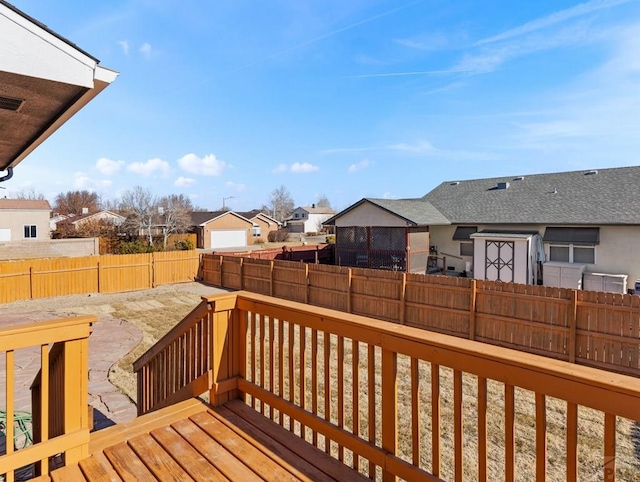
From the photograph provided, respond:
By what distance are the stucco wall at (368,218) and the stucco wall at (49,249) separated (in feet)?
58.9

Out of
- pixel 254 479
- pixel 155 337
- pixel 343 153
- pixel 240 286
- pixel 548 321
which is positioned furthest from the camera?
pixel 343 153

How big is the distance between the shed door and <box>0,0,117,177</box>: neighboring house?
14.9 metres

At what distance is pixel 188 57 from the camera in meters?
13.0

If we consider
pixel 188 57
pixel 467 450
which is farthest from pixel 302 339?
pixel 188 57

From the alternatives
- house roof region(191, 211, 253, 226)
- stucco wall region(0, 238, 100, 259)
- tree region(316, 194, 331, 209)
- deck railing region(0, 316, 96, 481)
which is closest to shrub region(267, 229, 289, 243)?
house roof region(191, 211, 253, 226)

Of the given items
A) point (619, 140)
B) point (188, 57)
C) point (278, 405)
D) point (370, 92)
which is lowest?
point (278, 405)

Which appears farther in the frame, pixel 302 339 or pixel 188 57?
pixel 188 57

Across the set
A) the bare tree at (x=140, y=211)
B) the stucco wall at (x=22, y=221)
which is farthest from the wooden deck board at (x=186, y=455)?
the stucco wall at (x=22, y=221)

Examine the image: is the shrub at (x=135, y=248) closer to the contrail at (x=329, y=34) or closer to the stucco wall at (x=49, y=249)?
the stucco wall at (x=49, y=249)

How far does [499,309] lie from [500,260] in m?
8.04

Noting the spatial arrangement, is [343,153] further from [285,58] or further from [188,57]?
[188,57]

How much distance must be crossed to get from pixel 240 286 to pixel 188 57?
A: 885 cm

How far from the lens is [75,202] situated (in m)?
49.8

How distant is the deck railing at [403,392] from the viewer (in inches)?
52.2
